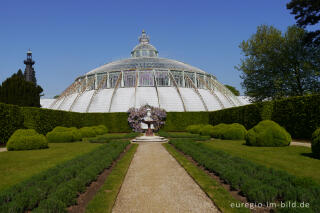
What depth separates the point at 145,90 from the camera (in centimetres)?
4512

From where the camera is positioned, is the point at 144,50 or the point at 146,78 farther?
the point at 144,50

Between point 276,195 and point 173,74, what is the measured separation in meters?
45.0

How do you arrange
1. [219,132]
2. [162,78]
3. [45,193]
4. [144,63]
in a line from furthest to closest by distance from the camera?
[144,63] < [162,78] < [219,132] < [45,193]

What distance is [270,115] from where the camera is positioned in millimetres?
23031

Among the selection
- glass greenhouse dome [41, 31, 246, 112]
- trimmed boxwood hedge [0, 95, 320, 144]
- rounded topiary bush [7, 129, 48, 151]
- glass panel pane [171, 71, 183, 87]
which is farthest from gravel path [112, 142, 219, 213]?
glass panel pane [171, 71, 183, 87]

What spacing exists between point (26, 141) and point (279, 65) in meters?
30.5

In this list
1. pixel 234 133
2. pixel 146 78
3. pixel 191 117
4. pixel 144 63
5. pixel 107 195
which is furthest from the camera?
pixel 144 63

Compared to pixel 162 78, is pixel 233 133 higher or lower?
lower

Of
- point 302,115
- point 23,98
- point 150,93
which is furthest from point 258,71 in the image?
point 23,98

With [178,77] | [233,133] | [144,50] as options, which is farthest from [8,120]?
[144,50]

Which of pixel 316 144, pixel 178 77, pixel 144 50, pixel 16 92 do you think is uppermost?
pixel 144 50

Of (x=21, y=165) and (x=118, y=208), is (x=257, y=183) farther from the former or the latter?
(x=21, y=165)

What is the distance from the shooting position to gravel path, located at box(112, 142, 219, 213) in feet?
17.8

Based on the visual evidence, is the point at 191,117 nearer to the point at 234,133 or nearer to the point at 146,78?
the point at 146,78
